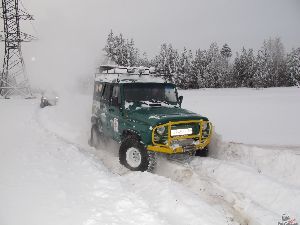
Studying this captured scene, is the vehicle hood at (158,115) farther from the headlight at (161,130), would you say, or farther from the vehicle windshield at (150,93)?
the vehicle windshield at (150,93)

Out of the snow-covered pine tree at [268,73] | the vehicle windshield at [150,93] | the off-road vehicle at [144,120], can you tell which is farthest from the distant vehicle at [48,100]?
the snow-covered pine tree at [268,73]

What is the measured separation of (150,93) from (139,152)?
2062 mm

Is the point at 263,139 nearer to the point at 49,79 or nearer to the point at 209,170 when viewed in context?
the point at 209,170

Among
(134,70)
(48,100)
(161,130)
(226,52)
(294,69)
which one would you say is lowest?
(48,100)

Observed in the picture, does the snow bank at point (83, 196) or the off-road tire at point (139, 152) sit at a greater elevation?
the off-road tire at point (139, 152)

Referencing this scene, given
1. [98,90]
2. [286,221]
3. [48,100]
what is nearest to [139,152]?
[98,90]

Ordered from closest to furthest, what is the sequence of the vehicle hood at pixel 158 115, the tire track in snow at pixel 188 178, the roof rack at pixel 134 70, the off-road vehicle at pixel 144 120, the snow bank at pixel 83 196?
the snow bank at pixel 83 196
the tire track in snow at pixel 188 178
the vehicle hood at pixel 158 115
the off-road vehicle at pixel 144 120
the roof rack at pixel 134 70

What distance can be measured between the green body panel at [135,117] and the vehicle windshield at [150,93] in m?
0.20

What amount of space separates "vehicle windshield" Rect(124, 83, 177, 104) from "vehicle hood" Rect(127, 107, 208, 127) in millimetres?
518

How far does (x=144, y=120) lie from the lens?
888 cm

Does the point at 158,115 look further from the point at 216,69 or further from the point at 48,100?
the point at 216,69

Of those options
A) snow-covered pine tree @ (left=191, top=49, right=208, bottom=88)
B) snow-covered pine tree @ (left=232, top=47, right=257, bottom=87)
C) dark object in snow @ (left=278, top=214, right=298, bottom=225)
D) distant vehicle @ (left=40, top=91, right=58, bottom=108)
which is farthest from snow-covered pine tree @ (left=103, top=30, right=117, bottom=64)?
dark object in snow @ (left=278, top=214, right=298, bottom=225)

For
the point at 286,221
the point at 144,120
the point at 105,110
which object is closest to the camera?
the point at 286,221

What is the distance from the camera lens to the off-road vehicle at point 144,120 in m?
8.78
